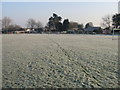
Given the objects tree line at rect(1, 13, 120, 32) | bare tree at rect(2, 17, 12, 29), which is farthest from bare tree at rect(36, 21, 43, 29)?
bare tree at rect(2, 17, 12, 29)

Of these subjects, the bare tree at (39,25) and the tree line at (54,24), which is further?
the bare tree at (39,25)

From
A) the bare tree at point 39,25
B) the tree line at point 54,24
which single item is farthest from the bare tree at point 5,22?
the bare tree at point 39,25

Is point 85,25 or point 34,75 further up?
point 85,25

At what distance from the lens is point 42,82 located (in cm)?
439

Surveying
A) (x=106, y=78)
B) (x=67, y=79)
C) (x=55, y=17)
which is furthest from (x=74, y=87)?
(x=55, y=17)

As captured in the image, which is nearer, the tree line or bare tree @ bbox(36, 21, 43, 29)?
the tree line

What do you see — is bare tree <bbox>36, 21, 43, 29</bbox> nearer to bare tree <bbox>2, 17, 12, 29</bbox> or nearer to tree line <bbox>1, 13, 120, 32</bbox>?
tree line <bbox>1, 13, 120, 32</bbox>

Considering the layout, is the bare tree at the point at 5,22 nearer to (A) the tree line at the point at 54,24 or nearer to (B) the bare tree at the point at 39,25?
(A) the tree line at the point at 54,24

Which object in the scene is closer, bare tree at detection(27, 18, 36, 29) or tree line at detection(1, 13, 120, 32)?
tree line at detection(1, 13, 120, 32)

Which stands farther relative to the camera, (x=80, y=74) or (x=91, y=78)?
(x=80, y=74)

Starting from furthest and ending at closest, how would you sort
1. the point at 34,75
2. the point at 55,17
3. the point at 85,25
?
1. the point at 85,25
2. the point at 55,17
3. the point at 34,75

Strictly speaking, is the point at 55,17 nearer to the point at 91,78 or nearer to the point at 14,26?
the point at 14,26

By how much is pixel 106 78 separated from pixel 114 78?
0.82 feet

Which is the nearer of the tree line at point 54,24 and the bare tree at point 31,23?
the tree line at point 54,24
